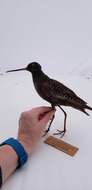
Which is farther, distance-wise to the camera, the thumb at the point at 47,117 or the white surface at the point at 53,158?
the thumb at the point at 47,117

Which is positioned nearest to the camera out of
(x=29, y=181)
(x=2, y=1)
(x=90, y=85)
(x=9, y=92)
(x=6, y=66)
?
(x=29, y=181)

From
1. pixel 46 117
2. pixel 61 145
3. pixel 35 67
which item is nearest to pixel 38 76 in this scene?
pixel 35 67

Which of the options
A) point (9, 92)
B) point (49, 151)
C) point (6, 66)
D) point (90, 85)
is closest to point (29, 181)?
point (49, 151)

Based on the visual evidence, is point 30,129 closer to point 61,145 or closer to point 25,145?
point 25,145

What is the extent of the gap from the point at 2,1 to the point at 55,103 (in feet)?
4.13

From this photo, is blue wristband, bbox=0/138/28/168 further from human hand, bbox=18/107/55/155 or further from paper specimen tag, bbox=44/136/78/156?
paper specimen tag, bbox=44/136/78/156

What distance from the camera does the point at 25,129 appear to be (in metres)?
0.88

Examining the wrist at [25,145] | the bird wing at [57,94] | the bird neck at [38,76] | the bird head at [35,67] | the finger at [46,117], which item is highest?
the bird head at [35,67]

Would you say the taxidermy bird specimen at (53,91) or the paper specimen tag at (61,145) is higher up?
the taxidermy bird specimen at (53,91)

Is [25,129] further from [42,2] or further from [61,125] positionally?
[42,2]

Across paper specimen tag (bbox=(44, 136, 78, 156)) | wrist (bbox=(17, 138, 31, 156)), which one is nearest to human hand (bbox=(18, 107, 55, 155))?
wrist (bbox=(17, 138, 31, 156))

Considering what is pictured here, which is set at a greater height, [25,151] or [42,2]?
[42,2]

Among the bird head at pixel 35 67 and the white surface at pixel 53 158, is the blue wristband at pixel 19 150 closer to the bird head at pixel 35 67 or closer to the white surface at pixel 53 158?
the white surface at pixel 53 158

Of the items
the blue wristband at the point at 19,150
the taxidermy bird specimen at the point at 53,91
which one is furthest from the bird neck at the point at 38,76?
the blue wristband at the point at 19,150
